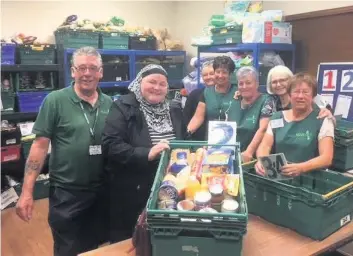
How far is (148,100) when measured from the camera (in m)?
1.80

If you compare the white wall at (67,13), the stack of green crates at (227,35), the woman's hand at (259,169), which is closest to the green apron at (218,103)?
the woman's hand at (259,169)

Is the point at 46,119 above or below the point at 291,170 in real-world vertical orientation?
above

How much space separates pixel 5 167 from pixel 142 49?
2248mm

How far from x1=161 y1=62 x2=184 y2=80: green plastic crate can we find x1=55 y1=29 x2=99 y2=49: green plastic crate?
1.05 m

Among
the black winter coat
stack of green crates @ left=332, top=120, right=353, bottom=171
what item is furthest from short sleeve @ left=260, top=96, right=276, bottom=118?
the black winter coat

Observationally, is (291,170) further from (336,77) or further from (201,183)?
(336,77)

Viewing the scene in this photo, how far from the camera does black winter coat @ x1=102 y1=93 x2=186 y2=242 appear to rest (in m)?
1.69

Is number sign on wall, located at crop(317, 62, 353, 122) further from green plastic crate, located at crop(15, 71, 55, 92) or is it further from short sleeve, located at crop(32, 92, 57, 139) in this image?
green plastic crate, located at crop(15, 71, 55, 92)

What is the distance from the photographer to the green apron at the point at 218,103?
256cm

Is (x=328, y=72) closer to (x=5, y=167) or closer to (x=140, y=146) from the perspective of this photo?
(x=140, y=146)

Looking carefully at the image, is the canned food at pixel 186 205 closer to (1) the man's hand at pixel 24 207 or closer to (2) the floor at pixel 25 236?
(1) the man's hand at pixel 24 207

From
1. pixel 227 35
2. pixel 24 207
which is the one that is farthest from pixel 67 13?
pixel 24 207

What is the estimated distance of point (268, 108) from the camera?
2.33m

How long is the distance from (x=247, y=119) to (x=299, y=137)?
1.82 ft
